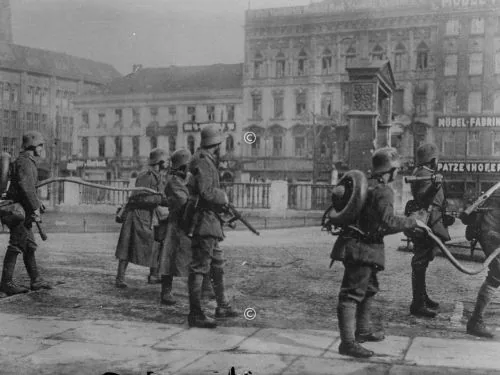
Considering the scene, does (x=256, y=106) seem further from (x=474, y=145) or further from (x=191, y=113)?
(x=474, y=145)

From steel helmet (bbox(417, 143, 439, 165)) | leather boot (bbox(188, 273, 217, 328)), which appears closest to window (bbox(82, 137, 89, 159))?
steel helmet (bbox(417, 143, 439, 165))

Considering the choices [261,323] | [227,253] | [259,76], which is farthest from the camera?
[259,76]

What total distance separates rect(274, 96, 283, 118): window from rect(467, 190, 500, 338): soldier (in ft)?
138

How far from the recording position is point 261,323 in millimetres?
6812

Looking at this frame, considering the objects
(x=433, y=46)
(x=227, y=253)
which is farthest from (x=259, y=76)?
(x=227, y=253)

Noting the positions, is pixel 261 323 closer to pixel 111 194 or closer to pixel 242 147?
pixel 111 194

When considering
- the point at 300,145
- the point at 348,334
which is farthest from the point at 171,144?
the point at 348,334

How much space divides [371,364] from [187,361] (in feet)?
4.63

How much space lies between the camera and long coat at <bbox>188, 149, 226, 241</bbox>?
6750 mm

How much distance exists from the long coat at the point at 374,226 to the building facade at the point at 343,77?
34802 mm

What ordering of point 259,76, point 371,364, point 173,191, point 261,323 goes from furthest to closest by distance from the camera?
point 259,76, point 173,191, point 261,323, point 371,364

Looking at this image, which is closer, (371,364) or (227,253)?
(371,364)

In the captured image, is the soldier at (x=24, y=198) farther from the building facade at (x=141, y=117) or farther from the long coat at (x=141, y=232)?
the building facade at (x=141, y=117)

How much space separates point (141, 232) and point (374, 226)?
410 centimetres
